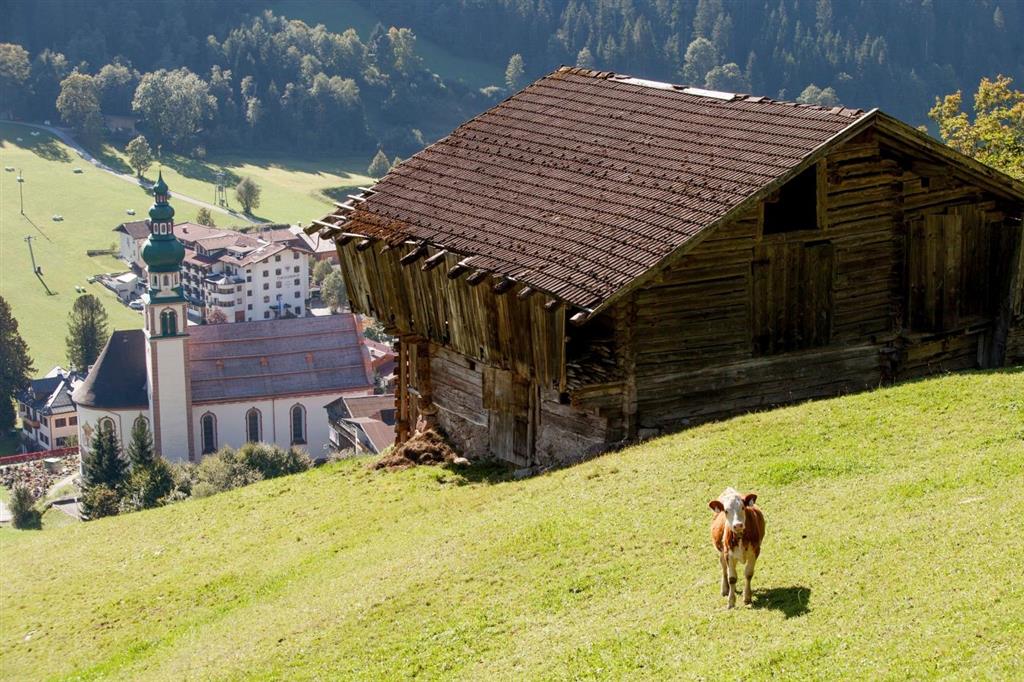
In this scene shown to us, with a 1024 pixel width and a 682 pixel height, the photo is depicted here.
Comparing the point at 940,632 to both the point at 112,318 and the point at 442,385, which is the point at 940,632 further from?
the point at 112,318

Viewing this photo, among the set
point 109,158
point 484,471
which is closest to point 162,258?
point 484,471

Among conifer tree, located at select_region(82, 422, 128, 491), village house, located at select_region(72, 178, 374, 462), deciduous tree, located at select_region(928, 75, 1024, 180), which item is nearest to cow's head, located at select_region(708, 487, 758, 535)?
deciduous tree, located at select_region(928, 75, 1024, 180)

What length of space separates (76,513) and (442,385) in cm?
6759

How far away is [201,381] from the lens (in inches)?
4441

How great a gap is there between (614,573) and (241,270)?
13797 cm

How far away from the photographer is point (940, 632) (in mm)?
14086

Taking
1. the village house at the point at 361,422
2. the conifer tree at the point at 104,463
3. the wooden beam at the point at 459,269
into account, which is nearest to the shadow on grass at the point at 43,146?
the village house at the point at 361,422

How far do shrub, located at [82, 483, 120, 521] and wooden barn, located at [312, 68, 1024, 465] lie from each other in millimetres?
52081

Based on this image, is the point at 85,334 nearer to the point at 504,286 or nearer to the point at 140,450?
the point at 140,450

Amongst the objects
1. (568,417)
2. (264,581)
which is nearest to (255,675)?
(264,581)

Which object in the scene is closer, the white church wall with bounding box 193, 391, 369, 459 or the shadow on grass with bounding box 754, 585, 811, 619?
the shadow on grass with bounding box 754, 585, 811, 619

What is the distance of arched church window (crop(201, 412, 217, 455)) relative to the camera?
113 metres

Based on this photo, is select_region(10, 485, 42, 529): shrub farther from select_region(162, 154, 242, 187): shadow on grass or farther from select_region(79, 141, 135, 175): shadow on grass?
select_region(79, 141, 135, 175): shadow on grass

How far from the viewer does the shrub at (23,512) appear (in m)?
88.4
